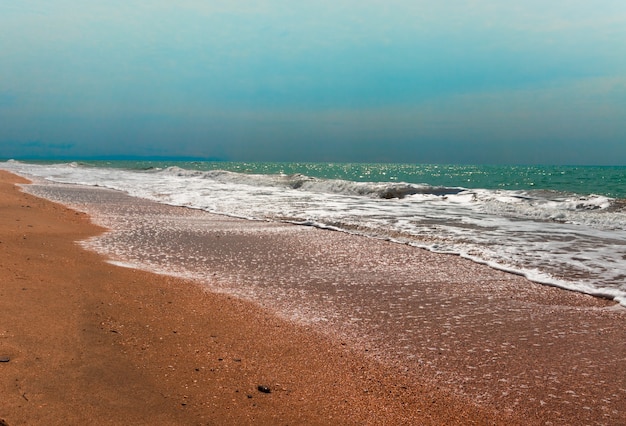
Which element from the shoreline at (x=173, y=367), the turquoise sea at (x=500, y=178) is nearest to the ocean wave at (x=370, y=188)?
the turquoise sea at (x=500, y=178)

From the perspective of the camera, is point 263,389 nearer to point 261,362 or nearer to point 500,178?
point 261,362

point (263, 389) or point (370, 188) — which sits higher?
point (370, 188)

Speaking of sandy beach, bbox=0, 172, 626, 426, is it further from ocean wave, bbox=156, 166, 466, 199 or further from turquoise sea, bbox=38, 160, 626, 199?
turquoise sea, bbox=38, 160, 626, 199

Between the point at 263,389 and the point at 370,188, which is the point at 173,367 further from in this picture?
the point at 370,188

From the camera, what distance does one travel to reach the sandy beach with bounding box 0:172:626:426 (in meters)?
2.84

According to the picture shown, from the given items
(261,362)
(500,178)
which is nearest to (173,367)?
(261,362)

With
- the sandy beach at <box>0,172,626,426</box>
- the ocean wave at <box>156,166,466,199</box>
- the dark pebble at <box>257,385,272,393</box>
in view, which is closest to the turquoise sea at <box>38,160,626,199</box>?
the ocean wave at <box>156,166,466,199</box>

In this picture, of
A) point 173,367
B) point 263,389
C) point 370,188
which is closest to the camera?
point 263,389

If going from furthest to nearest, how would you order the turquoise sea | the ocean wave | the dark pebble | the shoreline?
1. the turquoise sea
2. the ocean wave
3. the dark pebble
4. the shoreline

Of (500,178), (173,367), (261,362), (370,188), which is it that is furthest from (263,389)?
(500,178)

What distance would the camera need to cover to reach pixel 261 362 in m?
3.57

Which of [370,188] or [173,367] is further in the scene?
[370,188]

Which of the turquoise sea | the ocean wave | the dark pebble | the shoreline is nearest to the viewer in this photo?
the shoreline

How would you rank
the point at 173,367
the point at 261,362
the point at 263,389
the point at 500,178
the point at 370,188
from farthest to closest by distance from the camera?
the point at 500,178, the point at 370,188, the point at 261,362, the point at 173,367, the point at 263,389
